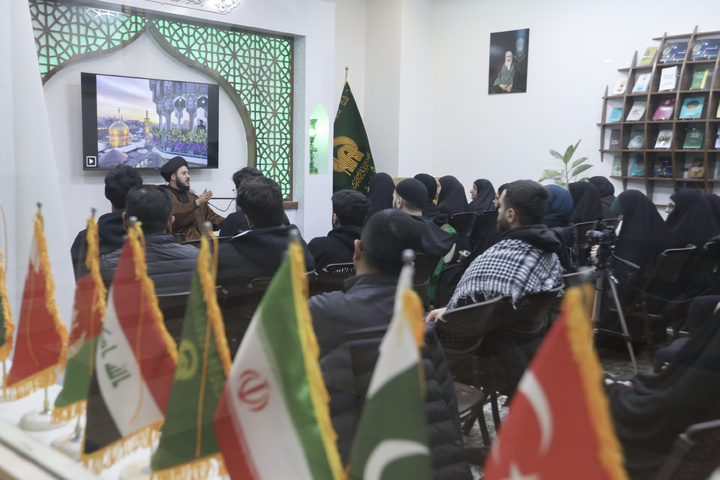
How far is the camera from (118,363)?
52.8 inches

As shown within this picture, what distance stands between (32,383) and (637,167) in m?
1.66

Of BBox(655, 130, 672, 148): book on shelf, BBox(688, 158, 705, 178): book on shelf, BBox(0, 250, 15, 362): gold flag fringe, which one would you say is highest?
BBox(655, 130, 672, 148): book on shelf

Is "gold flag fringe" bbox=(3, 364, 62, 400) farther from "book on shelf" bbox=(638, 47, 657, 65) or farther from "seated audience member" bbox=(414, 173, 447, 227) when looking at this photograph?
"book on shelf" bbox=(638, 47, 657, 65)

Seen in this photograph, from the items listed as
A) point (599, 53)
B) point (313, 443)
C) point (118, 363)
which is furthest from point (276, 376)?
point (599, 53)

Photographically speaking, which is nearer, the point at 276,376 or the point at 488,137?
the point at 276,376

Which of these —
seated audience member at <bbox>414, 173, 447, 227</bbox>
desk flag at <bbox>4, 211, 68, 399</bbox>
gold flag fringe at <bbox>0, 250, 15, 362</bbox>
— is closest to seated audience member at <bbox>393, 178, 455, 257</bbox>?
seated audience member at <bbox>414, 173, 447, 227</bbox>

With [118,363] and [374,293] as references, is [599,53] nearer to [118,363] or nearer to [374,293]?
[374,293]

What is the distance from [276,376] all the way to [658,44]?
1088 millimetres

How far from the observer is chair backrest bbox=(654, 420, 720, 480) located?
2.69 ft

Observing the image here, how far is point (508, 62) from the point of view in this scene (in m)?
1.50

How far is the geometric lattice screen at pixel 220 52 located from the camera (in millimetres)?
1564

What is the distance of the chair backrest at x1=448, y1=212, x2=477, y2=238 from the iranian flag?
0.57 metres

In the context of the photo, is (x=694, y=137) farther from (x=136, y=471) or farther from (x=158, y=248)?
(x=136, y=471)

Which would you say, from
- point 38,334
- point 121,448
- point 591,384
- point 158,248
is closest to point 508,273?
point 591,384
